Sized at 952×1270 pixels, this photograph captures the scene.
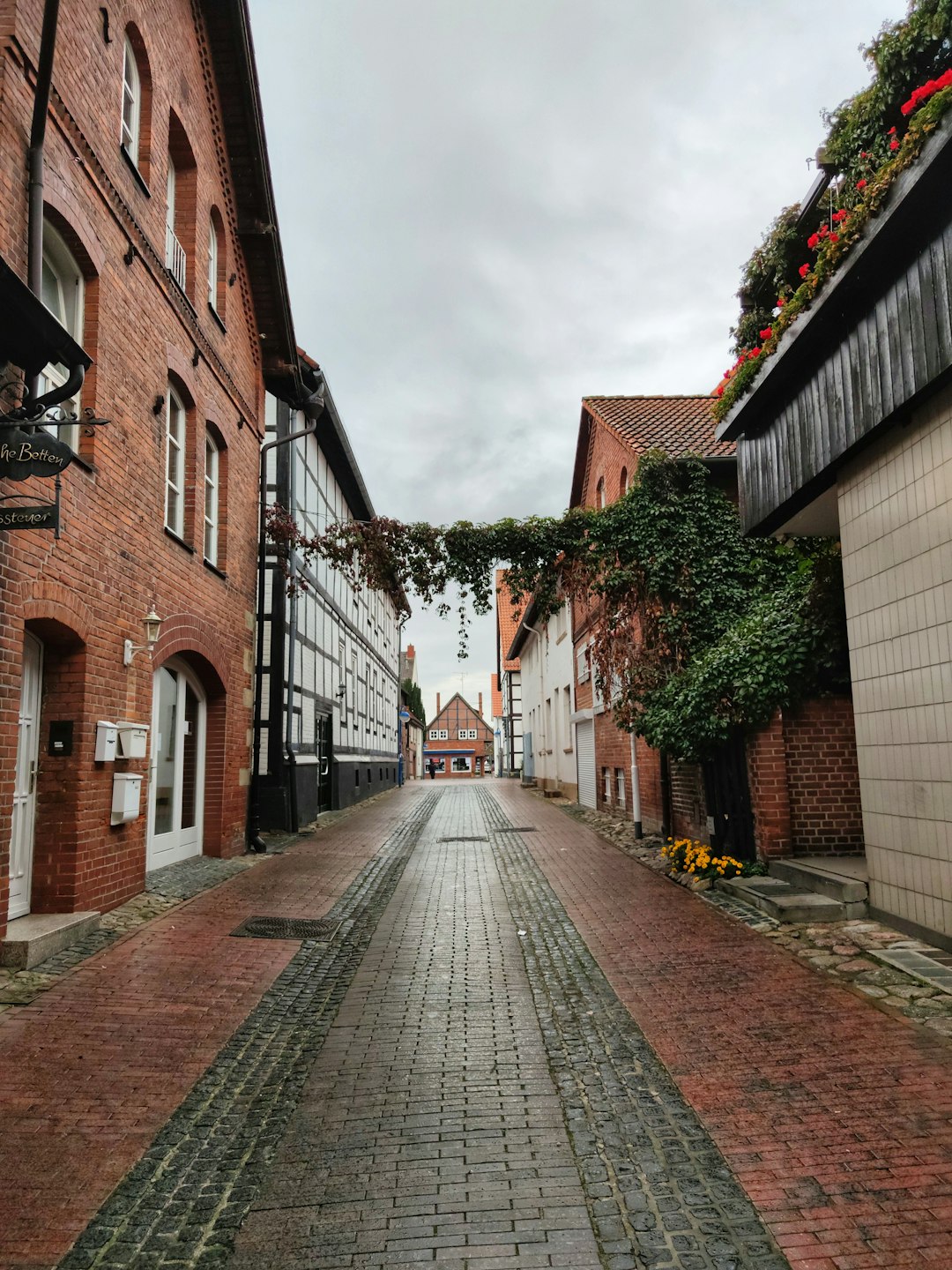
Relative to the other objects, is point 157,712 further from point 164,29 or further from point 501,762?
point 501,762

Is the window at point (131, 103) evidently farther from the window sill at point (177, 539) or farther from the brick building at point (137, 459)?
the window sill at point (177, 539)

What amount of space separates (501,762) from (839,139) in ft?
179

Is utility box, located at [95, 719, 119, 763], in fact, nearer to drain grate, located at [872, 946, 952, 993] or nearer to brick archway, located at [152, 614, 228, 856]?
brick archway, located at [152, 614, 228, 856]

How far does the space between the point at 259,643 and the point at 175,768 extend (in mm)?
4228

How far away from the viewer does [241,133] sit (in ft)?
40.6

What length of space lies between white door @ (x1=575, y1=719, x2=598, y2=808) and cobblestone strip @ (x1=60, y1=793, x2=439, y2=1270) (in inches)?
575

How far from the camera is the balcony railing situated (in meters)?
10.1

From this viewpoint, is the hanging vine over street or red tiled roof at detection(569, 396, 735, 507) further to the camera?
red tiled roof at detection(569, 396, 735, 507)

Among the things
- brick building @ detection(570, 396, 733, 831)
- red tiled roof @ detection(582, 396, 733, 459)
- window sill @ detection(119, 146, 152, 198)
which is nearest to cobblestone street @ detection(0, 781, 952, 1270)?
window sill @ detection(119, 146, 152, 198)

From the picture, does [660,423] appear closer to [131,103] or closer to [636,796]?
[636,796]

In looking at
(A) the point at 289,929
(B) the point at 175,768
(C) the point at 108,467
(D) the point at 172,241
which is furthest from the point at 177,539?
(A) the point at 289,929

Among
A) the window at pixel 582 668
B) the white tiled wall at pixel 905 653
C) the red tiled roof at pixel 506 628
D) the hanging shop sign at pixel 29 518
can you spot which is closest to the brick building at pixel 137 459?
the hanging shop sign at pixel 29 518

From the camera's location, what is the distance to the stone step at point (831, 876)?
24.6 feet

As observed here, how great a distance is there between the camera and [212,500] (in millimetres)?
11828
